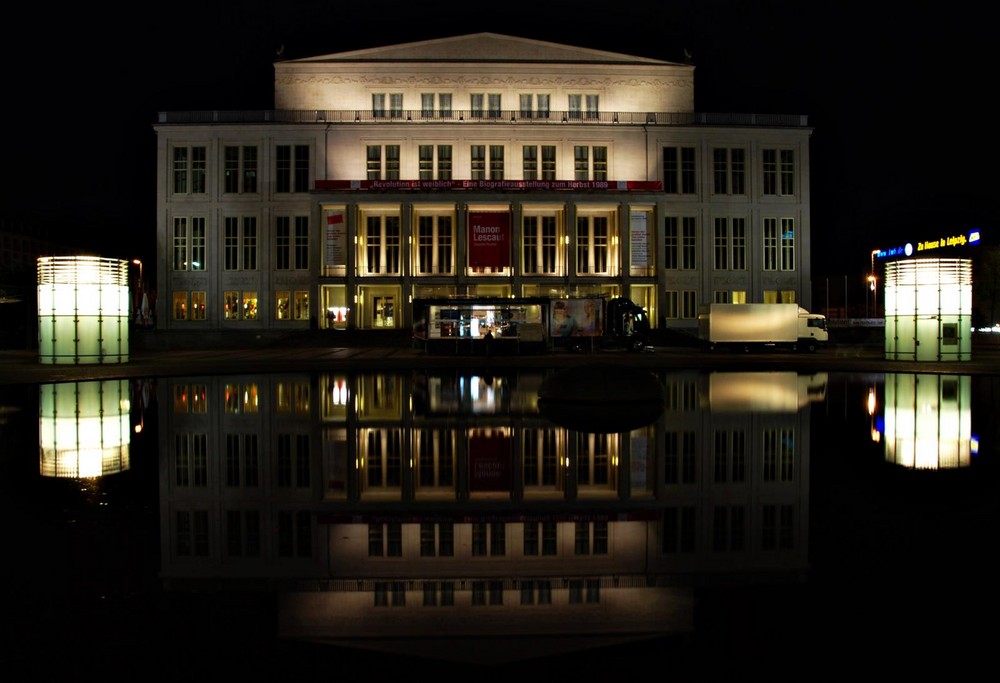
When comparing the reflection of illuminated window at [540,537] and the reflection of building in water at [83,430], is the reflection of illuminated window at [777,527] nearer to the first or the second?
the reflection of illuminated window at [540,537]

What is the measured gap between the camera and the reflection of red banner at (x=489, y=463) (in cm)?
959

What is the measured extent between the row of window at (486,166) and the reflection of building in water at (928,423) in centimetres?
4241

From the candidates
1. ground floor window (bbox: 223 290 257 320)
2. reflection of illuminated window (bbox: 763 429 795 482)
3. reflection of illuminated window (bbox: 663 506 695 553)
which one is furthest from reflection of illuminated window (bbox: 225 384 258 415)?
ground floor window (bbox: 223 290 257 320)

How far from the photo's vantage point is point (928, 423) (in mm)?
15641

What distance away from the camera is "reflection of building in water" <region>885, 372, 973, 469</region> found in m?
11.6

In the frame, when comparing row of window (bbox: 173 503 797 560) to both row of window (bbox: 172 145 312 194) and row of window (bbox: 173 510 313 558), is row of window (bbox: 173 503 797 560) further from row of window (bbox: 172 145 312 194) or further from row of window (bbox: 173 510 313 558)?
row of window (bbox: 172 145 312 194)

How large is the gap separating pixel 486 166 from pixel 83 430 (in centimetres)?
5386

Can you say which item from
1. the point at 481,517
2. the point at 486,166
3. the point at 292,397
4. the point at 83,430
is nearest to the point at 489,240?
the point at 486,166

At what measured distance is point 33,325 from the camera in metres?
54.0

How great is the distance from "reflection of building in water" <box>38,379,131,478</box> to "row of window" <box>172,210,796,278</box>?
4118 cm

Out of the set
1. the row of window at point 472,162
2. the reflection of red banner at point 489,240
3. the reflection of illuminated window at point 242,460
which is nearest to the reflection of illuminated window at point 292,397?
the reflection of illuminated window at point 242,460

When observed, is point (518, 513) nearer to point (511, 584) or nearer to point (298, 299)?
point (511, 584)

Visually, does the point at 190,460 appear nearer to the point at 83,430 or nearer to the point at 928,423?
the point at 83,430

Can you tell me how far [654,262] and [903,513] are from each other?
184ft
